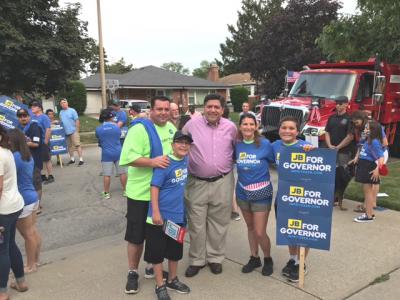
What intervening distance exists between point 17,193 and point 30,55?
12.1 metres

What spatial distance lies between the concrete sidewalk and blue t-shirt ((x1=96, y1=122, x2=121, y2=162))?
238cm

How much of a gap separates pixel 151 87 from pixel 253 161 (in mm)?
35521

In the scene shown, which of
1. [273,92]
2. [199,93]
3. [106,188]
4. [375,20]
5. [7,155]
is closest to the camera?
[7,155]

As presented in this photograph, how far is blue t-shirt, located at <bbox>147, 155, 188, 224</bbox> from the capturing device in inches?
140

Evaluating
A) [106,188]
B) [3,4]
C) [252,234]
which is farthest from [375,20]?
[3,4]

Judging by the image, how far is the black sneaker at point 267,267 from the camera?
4188 millimetres

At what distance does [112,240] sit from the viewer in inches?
214

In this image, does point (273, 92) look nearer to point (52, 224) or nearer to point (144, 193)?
point (52, 224)

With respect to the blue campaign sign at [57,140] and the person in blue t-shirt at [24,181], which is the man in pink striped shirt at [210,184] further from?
the blue campaign sign at [57,140]

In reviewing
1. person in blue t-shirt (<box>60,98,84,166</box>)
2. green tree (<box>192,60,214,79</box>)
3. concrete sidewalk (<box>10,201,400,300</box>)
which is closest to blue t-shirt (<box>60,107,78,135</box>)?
person in blue t-shirt (<box>60,98,84,166</box>)

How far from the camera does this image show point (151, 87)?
38.6 metres

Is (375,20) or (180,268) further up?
(375,20)

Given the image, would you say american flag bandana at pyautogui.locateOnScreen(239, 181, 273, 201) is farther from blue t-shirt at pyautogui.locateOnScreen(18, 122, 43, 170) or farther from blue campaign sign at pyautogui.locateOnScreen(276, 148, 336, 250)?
blue t-shirt at pyautogui.locateOnScreen(18, 122, 43, 170)

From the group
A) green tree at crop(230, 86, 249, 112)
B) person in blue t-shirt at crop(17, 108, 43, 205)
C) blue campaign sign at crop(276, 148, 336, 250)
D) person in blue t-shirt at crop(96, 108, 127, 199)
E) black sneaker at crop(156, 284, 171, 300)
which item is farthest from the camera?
green tree at crop(230, 86, 249, 112)
